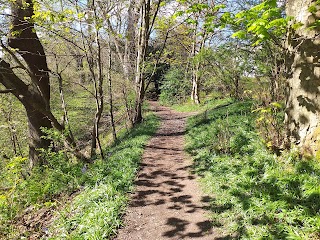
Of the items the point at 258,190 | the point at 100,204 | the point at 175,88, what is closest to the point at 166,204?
the point at 100,204

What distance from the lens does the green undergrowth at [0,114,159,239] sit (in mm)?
4181

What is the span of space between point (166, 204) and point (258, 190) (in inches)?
67.4

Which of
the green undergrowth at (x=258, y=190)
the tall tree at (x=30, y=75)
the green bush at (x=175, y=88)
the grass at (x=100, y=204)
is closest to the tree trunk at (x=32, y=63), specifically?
the tall tree at (x=30, y=75)

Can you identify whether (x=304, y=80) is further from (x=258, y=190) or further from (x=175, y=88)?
(x=175, y=88)

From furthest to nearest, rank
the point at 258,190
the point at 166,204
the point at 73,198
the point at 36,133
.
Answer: the point at 36,133 < the point at 73,198 < the point at 166,204 < the point at 258,190

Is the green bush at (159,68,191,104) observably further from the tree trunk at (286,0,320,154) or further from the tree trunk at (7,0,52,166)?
the tree trunk at (286,0,320,154)

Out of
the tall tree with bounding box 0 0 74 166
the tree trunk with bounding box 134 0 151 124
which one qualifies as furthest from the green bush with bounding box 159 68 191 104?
the tall tree with bounding box 0 0 74 166

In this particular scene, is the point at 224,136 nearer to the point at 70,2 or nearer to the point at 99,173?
the point at 99,173

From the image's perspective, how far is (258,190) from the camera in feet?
14.2

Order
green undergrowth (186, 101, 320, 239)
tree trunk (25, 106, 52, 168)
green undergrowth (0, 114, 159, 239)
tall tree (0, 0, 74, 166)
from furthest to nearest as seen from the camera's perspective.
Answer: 1. tree trunk (25, 106, 52, 168)
2. tall tree (0, 0, 74, 166)
3. green undergrowth (0, 114, 159, 239)
4. green undergrowth (186, 101, 320, 239)

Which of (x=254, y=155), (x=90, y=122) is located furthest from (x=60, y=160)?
(x=90, y=122)

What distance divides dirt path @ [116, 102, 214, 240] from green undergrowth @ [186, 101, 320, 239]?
27 centimetres

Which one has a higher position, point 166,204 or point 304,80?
point 304,80

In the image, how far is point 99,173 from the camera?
6.01 m
